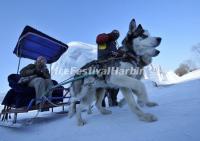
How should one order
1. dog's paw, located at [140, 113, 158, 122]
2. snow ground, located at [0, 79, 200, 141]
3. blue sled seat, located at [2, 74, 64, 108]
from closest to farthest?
snow ground, located at [0, 79, 200, 141], dog's paw, located at [140, 113, 158, 122], blue sled seat, located at [2, 74, 64, 108]

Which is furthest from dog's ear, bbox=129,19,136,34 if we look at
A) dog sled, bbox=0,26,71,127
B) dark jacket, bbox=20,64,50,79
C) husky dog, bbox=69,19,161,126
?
dark jacket, bbox=20,64,50,79

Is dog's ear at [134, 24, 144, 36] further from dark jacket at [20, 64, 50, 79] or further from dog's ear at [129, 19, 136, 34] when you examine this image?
dark jacket at [20, 64, 50, 79]

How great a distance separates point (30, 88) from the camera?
550 cm

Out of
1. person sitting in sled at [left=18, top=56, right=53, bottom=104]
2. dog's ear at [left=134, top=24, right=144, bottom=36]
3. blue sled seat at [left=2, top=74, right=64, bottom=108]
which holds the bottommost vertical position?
blue sled seat at [left=2, top=74, right=64, bottom=108]

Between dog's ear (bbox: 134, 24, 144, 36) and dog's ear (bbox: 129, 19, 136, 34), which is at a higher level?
dog's ear (bbox: 129, 19, 136, 34)

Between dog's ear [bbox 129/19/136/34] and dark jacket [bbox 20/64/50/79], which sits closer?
dog's ear [bbox 129/19/136/34]

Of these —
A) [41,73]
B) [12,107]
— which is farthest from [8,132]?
[41,73]

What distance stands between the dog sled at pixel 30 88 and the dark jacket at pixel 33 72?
0.19m

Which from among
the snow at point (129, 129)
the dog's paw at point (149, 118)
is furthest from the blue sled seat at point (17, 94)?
the dog's paw at point (149, 118)

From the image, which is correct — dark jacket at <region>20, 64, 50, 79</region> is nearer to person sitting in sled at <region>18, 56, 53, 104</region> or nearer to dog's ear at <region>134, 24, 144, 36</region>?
person sitting in sled at <region>18, 56, 53, 104</region>

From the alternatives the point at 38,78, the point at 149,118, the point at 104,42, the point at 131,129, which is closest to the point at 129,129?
the point at 131,129

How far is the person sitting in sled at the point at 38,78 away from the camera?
5.48 metres

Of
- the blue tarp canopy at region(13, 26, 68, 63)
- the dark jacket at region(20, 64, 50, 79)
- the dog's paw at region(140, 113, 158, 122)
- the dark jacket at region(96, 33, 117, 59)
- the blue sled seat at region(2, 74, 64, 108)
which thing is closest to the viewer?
the dog's paw at region(140, 113, 158, 122)

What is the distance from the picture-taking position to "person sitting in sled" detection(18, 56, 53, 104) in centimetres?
548
